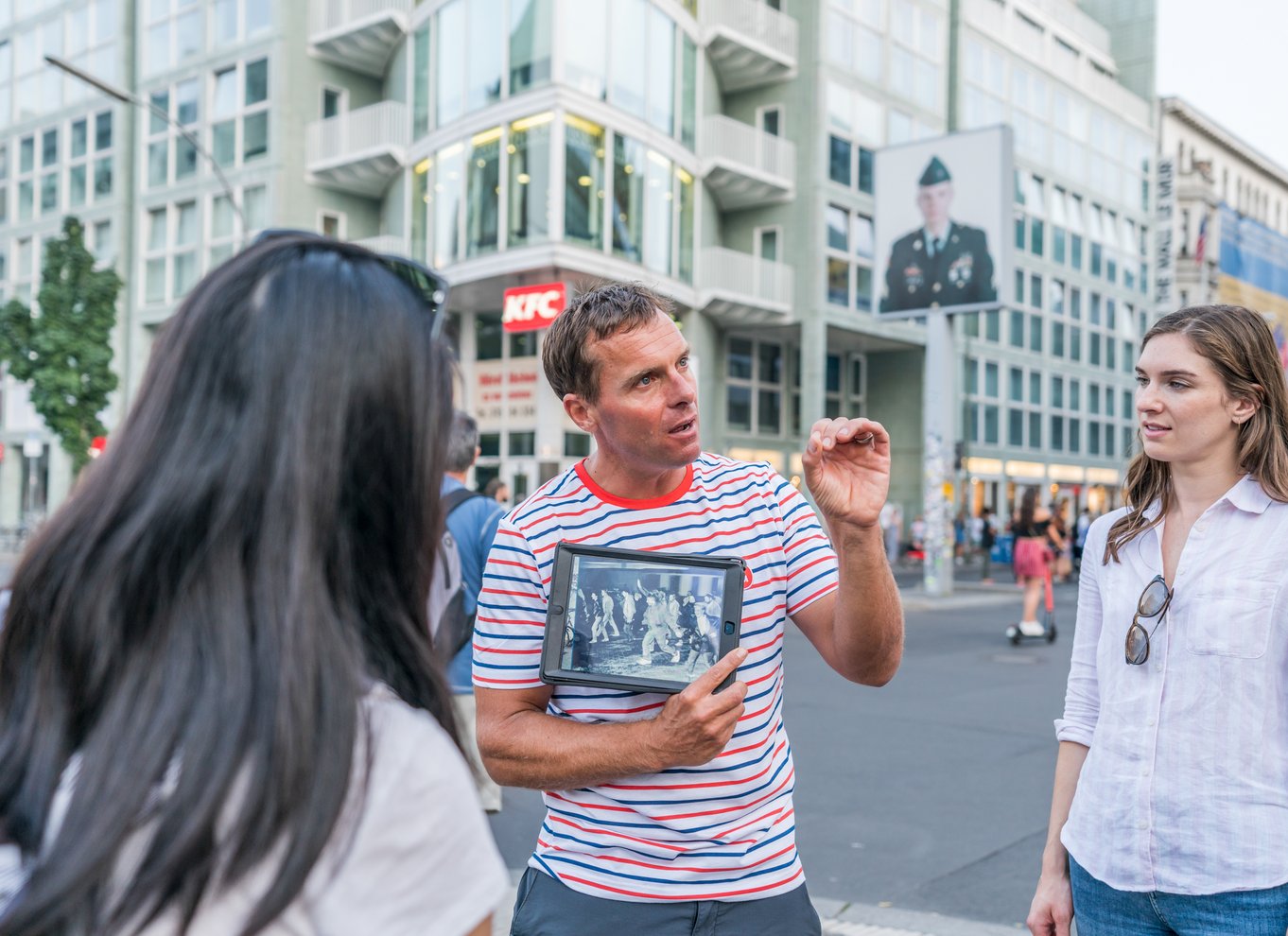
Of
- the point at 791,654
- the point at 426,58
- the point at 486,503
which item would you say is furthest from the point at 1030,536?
the point at 426,58

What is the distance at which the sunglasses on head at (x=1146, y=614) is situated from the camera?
223 centimetres

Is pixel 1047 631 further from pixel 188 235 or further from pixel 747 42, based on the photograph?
pixel 188 235

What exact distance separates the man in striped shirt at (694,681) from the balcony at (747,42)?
87.6 feet

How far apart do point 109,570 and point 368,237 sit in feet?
92.9

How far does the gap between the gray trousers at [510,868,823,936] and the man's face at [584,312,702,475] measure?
2.54 ft

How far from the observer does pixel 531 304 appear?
74.5ft

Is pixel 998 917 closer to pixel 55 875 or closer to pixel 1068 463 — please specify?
pixel 55 875

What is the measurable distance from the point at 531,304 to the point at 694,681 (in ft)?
69.9

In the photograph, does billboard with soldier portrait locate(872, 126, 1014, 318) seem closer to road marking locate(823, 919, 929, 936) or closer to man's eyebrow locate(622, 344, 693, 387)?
road marking locate(823, 919, 929, 936)

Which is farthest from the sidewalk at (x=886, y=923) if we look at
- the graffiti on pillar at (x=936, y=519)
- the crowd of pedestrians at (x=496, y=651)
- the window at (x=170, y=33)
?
the window at (x=170, y=33)

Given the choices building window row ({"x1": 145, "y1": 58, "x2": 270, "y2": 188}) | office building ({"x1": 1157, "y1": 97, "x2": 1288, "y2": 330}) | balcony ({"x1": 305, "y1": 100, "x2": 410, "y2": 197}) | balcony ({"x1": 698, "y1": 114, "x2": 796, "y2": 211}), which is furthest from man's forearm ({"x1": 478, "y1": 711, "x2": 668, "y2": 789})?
office building ({"x1": 1157, "y1": 97, "x2": 1288, "y2": 330})

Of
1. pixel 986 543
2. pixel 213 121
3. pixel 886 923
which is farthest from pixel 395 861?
pixel 986 543

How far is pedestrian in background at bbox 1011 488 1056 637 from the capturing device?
45.9ft

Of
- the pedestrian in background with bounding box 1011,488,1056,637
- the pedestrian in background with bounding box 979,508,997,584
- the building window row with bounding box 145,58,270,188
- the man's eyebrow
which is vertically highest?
the building window row with bounding box 145,58,270,188
